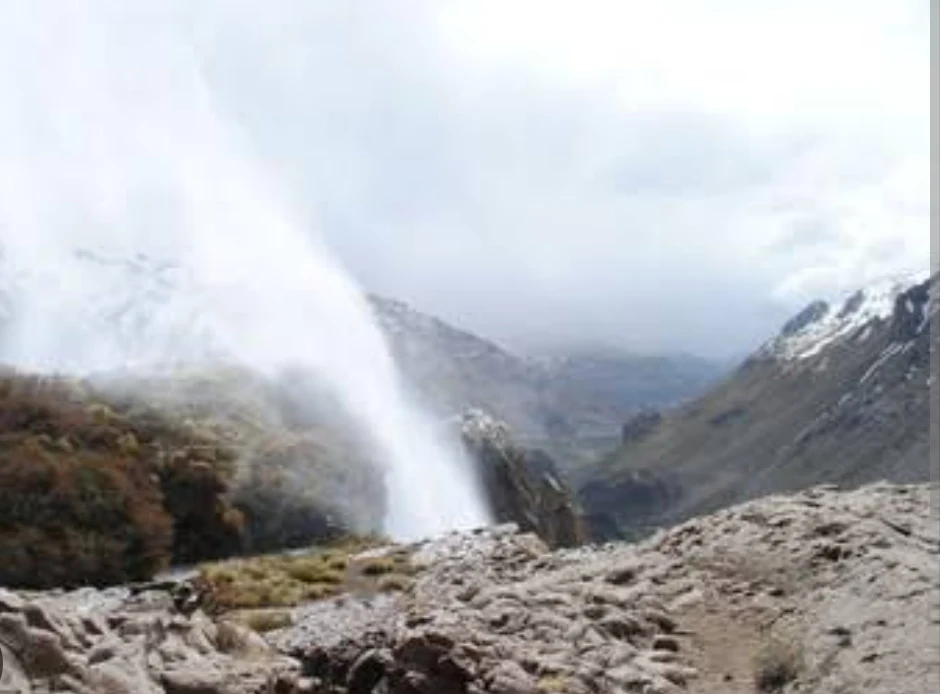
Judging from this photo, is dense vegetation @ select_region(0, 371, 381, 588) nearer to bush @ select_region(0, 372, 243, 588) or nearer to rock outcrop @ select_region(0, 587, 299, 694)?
bush @ select_region(0, 372, 243, 588)

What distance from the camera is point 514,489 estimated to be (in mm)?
79375

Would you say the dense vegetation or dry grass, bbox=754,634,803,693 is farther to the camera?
the dense vegetation

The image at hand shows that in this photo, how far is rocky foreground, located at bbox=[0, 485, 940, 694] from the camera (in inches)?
952

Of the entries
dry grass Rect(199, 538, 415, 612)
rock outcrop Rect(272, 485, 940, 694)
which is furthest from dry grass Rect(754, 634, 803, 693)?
dry grass Rect(199, 538, 415, 612)

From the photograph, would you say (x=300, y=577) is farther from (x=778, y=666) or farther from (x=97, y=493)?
(x=778, y=666)

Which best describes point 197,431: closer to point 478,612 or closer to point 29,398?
point 29,398

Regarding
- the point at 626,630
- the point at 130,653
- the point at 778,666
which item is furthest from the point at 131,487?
the point at 778,666

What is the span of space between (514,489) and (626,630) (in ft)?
167

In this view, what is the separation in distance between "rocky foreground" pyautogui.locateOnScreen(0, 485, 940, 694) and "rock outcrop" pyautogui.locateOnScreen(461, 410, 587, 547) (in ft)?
137

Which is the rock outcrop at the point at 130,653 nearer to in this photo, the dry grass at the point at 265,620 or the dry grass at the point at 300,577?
the dry grass at the point at 265,620

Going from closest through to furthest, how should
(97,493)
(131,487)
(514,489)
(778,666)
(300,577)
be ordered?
1. (778,666)
2. (300,577)
3. (97,493)
4. (131,487)
5. (514,489)

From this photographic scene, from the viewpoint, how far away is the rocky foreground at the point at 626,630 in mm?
24172

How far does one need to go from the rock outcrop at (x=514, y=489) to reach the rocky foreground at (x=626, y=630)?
41.8 metres

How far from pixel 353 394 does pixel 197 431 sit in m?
17.2
